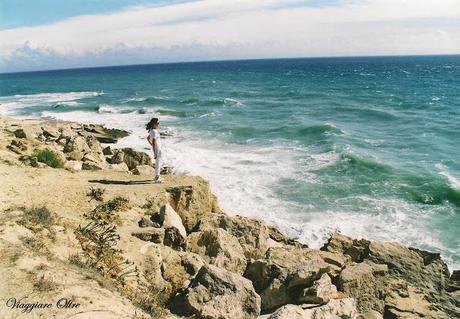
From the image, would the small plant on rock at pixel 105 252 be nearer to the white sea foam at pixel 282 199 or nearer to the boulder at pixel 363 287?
the boulder at pixel 363 287

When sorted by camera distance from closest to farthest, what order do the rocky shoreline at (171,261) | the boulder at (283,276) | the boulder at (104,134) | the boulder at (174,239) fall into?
the rocky shoreline at (171,261), the boulder at (283,276), the boulder at (174,239), the boulder at (104,134)

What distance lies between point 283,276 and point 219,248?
5.93ft

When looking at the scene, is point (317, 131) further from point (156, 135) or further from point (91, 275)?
point (91, 275)

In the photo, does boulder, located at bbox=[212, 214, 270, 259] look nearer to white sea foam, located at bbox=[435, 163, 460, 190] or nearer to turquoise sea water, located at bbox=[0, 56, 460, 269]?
turquoise sea water, located at bbox=[0, 56, 460, 269]

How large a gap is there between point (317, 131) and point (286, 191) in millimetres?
14659

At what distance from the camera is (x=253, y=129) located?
36375 mm

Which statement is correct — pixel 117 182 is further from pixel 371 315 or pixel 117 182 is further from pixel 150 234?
pixel 371 315

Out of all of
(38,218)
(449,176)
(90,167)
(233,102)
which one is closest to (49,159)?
(90,167)

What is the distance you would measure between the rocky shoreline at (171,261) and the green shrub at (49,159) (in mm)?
51

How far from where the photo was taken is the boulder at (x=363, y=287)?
977 centimetres

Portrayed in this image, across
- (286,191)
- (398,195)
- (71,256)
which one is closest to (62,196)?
(71,256)

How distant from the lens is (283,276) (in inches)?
379

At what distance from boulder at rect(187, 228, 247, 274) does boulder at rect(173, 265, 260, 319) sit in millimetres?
1746

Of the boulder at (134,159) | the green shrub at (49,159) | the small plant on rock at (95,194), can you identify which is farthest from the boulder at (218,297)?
the boulder at (134,159)
